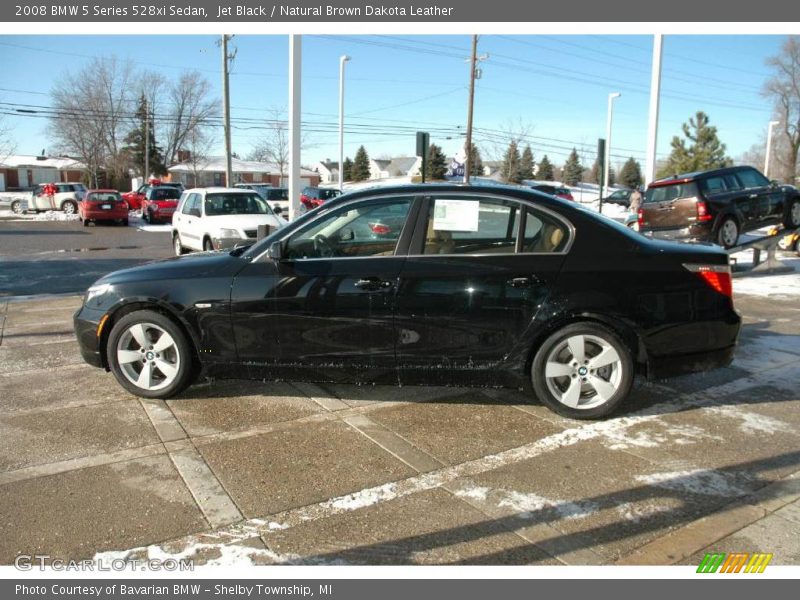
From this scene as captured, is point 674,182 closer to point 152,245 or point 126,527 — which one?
point 126,527

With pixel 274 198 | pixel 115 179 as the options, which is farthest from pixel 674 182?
pixel 115 179

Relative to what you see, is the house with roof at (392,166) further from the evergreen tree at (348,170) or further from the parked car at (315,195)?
the parked car at (315,195)

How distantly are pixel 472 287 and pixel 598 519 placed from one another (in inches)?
68.6

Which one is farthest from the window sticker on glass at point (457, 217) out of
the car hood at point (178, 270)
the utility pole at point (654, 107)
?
the utility pole at point (654, 107)

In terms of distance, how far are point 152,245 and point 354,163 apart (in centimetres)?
7129

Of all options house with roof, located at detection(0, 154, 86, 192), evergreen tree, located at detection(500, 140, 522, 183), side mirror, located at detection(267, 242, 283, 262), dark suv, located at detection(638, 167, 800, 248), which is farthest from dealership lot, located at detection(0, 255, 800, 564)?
house with roof, located at detection(0, 154, 86, 192)

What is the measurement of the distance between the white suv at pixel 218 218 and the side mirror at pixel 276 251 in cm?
830

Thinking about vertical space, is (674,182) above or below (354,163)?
below

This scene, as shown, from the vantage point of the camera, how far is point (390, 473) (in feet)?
11.8

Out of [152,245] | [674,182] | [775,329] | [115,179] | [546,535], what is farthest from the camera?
[115,179]

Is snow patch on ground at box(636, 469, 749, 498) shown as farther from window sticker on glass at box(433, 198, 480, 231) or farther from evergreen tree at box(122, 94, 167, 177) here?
evergreen tree at box(122, 94, 167, 177)

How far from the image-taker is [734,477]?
3.57 m

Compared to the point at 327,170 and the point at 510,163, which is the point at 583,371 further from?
the point at 327,170

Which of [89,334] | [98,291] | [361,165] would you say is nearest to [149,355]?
[89,334]
